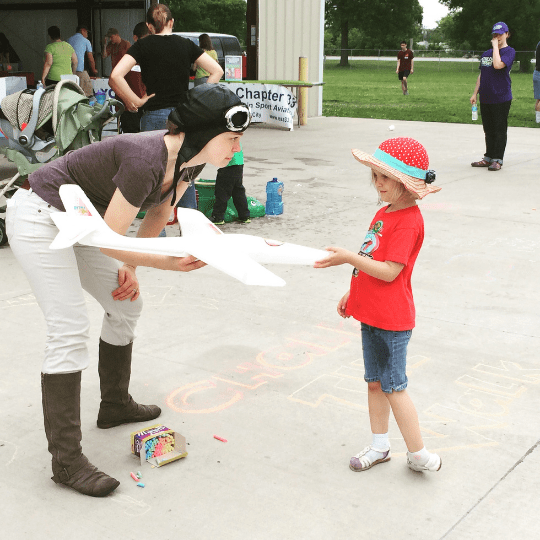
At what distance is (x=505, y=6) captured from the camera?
6112cm

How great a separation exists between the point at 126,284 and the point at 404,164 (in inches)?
50.0

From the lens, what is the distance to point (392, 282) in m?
2.95

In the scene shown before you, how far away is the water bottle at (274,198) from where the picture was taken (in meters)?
7.97

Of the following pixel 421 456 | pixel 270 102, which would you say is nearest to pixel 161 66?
pixel 421 456

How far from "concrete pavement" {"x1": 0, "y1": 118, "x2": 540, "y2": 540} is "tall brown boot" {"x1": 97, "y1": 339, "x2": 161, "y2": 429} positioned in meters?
0.07

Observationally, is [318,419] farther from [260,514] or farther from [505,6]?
[505,6]

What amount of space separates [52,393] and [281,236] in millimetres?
4459

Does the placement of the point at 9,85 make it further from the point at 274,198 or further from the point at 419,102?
the point at 419,102

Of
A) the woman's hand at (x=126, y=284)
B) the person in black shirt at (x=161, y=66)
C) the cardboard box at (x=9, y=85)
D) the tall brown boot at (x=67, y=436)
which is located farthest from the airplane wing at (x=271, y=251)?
the cardboard box at (x=9, y=85)

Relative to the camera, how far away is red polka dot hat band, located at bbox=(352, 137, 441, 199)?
287cm

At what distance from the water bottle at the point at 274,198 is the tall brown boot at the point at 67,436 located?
5.22 metres

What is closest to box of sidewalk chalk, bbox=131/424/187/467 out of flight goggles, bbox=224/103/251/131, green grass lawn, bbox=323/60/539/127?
flight goggles, bbox=224/103/251/131

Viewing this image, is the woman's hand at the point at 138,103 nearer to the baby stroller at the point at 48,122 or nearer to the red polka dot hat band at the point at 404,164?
the baby stroller at the point at 48,122

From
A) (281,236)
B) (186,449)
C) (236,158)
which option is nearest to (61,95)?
(236,158)
